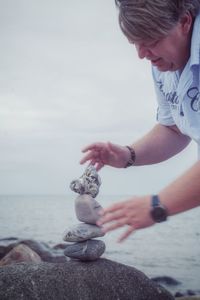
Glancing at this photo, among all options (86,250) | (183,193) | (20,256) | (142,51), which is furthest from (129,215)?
(20,256)

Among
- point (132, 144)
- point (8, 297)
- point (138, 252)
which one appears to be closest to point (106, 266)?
point (8, 297)

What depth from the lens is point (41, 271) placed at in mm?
4676

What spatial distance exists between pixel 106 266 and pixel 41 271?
80 centimetres

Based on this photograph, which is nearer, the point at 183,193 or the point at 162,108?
the point at 183,193

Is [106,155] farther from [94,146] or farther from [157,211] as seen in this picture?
[157,211]

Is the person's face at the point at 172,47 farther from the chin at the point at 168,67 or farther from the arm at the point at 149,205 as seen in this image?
the arm at the point at 149,205

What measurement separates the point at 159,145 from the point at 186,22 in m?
1.30

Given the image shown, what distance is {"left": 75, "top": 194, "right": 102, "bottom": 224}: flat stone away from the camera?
4383 mm

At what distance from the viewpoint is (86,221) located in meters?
4.58

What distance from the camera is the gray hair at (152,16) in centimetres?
260

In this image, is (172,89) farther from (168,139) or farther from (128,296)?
(128,296)

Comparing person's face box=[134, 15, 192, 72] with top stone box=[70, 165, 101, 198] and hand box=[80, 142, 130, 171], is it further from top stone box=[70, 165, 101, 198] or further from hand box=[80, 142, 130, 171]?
top stone box=[70, 165, 101, 198]

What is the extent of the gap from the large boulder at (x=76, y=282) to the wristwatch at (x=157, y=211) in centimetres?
250

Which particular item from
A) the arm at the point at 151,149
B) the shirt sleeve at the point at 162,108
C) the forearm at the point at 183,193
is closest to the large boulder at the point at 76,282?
the arm at the point at 151,149
